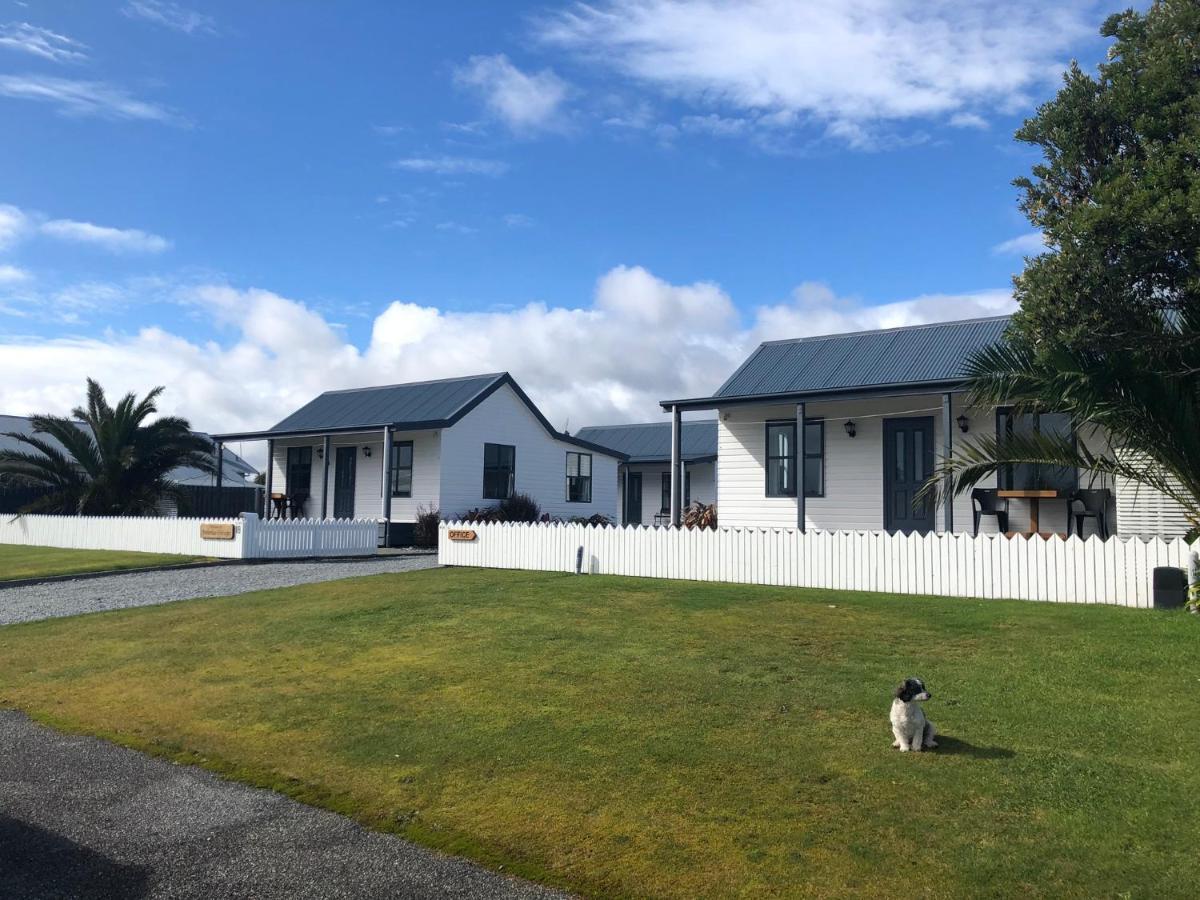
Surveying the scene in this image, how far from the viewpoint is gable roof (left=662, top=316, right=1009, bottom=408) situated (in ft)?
57.1

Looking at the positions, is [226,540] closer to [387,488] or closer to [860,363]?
[387,488]

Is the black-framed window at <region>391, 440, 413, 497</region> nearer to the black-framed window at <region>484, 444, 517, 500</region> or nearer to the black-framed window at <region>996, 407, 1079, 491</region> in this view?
the black-framed window at <region>484, 444, 517, 500</region>

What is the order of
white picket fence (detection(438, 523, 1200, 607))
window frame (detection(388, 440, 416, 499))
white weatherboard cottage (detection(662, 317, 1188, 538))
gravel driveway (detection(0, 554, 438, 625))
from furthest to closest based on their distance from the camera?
window frame (detection(388, 440, 416, 499)), white weatherboard cottage (detection(662, 317, 1188, 538)), gravel driveway (detection(0, 554, 438, 625)), white picket fence (detection(438, 523, 1200, 607))

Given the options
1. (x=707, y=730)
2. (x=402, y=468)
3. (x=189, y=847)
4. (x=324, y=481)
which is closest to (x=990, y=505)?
(x=707, y=730)

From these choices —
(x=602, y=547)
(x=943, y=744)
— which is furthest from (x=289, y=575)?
(x=943, y=744)

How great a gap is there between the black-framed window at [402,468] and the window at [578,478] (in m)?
5.91

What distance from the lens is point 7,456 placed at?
27.1 metres

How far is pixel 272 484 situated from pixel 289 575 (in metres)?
14.9

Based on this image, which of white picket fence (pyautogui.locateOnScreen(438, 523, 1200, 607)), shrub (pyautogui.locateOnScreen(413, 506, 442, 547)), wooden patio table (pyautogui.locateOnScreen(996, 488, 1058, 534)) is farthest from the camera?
shrub (pyautogui.locateOnScreen(413, 506, 442, 547))

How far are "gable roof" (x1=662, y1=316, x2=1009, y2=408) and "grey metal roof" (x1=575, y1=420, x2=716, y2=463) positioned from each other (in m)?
11.8

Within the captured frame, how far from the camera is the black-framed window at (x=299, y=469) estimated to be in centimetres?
3048

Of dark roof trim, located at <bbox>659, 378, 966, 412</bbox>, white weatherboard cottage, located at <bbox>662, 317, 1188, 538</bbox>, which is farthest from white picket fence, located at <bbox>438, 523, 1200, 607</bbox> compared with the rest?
dark roof trim, located at <bbox>659, 378, 966, 412</bbox>

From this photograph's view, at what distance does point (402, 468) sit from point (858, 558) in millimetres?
17642

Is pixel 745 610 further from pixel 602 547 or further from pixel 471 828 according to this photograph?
pixel 471 828
